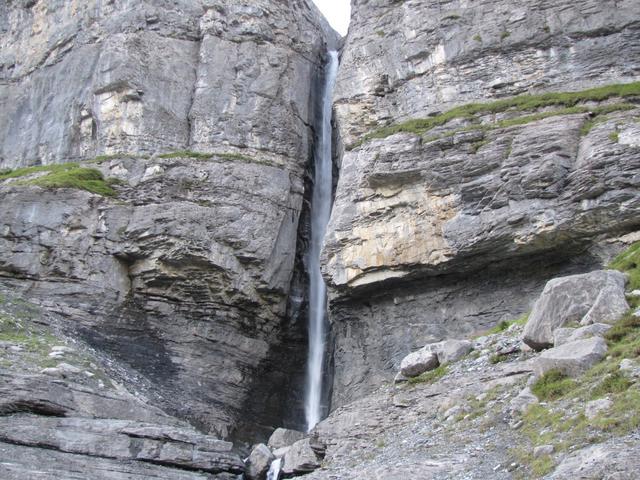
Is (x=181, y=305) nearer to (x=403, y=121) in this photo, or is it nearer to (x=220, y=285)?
(x=220, y=285)

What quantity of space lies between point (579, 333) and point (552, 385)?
1899 mm

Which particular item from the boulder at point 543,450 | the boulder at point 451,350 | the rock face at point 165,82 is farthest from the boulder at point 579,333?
the rock face at point 165,82

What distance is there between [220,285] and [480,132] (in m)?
13.2

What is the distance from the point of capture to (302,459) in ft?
74.6

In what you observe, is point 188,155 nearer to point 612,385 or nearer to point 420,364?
point 420,364

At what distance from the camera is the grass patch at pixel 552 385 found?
1630 centimetres

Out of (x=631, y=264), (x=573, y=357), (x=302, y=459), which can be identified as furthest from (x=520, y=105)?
(x=573, y=357)

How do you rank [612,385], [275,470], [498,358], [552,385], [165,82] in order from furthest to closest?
[165,82] → [275,470] → [498,358] → [552,385] → [612,385]

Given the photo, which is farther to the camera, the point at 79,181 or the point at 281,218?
the point at 281,218

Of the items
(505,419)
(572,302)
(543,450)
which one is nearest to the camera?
(543,450)

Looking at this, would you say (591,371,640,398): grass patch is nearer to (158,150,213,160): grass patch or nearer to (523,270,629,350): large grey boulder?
(523,270,629,350): large grey boulder

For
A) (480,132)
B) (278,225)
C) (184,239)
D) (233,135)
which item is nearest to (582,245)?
(480,132)

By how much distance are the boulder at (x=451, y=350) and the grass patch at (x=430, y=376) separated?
0.30m

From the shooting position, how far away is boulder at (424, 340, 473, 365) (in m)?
22.9
